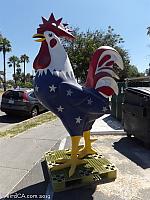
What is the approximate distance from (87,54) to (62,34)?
21.0 metres

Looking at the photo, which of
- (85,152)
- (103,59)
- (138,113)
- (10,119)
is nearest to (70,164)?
(85,152)

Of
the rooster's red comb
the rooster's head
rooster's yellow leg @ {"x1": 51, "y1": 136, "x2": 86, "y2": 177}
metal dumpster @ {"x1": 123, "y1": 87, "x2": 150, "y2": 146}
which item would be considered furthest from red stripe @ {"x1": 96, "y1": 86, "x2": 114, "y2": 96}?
metal dumpster @ {"x1": 123, "y1": 87, "x2": 150, "y2": 146}

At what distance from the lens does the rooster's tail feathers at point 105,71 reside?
469 centimetres

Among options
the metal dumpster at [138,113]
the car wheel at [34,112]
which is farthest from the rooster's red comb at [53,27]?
the car wheel at [34,112]

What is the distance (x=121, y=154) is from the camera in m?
6.18

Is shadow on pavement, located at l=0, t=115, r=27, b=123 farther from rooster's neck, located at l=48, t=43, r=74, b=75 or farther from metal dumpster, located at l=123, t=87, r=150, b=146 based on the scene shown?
rooster's neck, located at l=48, t=43, r=74, b=75

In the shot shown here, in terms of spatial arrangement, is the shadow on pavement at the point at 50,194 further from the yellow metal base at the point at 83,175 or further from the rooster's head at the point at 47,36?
the rooster's head at the point at 47,36

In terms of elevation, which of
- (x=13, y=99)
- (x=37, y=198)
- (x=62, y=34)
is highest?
(x=62, y=34)

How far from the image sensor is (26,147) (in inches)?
269

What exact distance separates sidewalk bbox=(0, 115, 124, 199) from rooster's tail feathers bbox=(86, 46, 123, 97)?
2079 millimetres

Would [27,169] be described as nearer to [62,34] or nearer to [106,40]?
[62,34]

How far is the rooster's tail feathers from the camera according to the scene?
15.4 ft

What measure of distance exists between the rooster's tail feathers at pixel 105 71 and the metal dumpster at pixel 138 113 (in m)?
2.14

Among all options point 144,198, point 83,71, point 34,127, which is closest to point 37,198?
point 144,198
